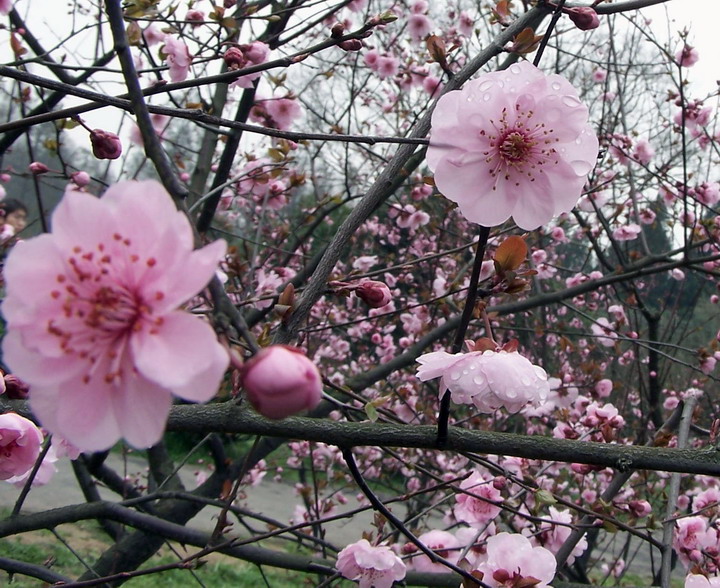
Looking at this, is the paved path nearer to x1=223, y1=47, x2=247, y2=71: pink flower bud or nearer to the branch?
x1=223, y1=47, x2=247, y2=71: pink flower bud

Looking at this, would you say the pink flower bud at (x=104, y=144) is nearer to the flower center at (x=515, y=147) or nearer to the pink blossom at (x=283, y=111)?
the flower center at (x=515, y=147)

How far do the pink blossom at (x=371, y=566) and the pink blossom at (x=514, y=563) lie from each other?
0.33 metres

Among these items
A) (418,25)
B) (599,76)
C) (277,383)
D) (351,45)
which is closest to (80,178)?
(351,45)

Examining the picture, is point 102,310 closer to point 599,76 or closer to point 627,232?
point 627,232

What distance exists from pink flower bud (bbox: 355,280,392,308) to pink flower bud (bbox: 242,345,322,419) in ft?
2.20

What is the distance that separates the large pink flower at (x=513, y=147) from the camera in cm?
123

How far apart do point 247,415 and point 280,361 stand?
44 cm

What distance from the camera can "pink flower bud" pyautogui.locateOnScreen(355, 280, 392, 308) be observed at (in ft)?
4.25

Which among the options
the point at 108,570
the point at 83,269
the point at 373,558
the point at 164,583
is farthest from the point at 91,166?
the point at 83,269

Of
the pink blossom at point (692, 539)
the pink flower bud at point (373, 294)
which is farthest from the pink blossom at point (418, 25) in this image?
the pink flower bud at point (373, 294)

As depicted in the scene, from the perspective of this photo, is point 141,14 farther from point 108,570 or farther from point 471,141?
point 108,570

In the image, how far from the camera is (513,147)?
1282 millimetres

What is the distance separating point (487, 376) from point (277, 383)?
64 centimetres

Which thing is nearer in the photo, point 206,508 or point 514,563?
point 514,563
